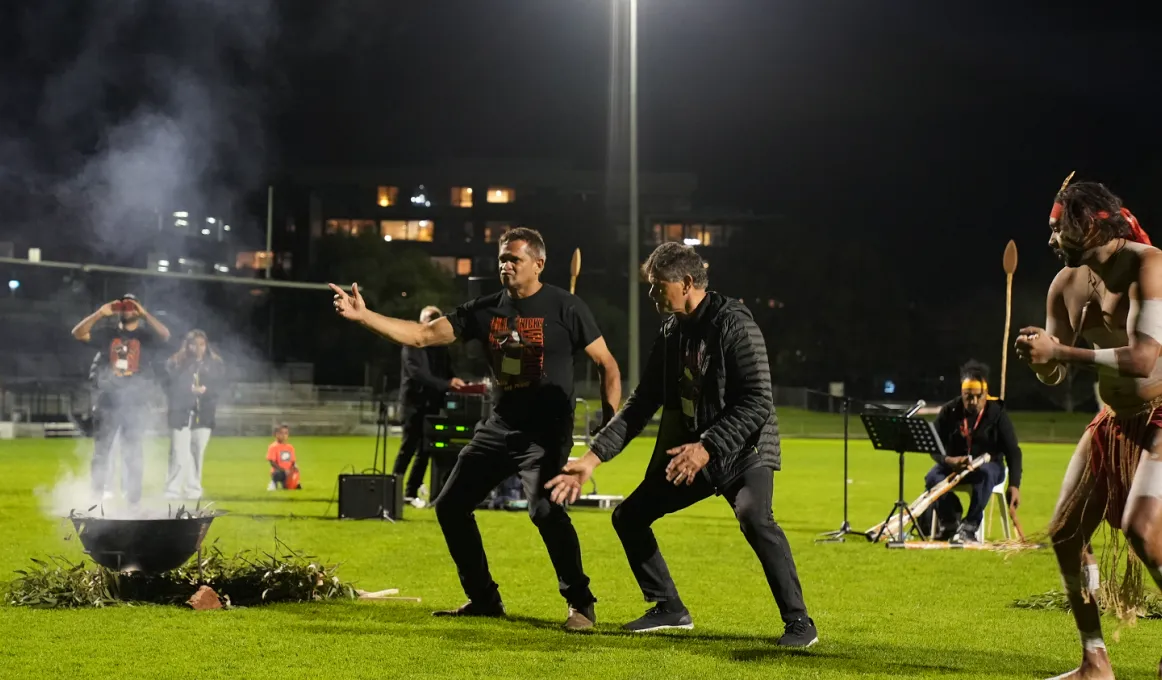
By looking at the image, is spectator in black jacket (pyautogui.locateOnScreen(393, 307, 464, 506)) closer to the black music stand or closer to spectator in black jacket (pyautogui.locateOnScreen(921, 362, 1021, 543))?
the black music stand

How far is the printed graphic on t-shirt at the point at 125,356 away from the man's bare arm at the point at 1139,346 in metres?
11.2

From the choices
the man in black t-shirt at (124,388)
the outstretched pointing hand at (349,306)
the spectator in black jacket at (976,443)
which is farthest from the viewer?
the man in black t-shirt at (124,388)

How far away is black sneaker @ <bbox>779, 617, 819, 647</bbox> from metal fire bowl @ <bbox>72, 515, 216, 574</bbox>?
3.19m

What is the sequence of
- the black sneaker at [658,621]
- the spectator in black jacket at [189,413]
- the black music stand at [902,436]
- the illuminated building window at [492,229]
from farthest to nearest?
the illuminated building window at [492,229], the spectator in black jacket at [189,413], the black music stand at [902,436], the black sneaker at [658,621]

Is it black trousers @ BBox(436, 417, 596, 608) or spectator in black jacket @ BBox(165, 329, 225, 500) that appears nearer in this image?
black trousers @ BBox(436, 417, 596, 608)

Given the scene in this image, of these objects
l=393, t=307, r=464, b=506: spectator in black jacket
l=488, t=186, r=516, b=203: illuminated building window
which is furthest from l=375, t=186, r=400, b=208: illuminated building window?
l=393, t=307, r=464, b=506: spectator in black jacket

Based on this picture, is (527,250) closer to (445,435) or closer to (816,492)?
(445,435)

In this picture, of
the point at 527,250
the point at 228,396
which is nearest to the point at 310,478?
the point at 527,250

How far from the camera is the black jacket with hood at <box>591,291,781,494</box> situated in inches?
287

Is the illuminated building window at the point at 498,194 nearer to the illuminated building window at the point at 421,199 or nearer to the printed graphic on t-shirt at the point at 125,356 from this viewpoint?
the illuminated building window at the point at 421,199

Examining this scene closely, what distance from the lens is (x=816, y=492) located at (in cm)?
2019

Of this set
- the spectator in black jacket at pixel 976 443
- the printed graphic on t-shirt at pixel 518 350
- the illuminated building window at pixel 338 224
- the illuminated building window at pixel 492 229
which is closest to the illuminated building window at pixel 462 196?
the illuminated building window at pixel 492 229

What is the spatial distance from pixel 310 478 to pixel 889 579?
1193 centimetres

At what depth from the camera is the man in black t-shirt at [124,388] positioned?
15.1 metres
